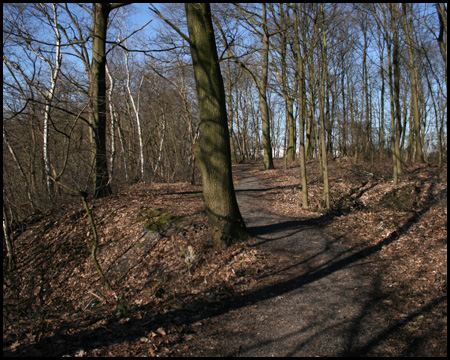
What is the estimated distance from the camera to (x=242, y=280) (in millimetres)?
6504

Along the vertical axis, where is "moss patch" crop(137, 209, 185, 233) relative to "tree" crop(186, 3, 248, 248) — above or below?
below

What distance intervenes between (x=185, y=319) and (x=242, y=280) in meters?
1.58

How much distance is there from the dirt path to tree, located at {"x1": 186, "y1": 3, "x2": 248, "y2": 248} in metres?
1.05

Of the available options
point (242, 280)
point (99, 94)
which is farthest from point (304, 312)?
point (99, 94)

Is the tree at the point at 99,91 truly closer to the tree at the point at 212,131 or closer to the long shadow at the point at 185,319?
the tree at the point at 212,131

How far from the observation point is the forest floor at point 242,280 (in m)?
4.51

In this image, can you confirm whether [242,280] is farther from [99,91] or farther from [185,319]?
[99,91]

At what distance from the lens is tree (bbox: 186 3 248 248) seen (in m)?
7.75

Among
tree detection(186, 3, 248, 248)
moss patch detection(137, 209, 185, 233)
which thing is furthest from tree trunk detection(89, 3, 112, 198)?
tree detection(186, 3, 248, 248)

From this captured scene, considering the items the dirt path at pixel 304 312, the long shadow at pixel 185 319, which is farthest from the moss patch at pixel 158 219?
the long shadow at pixel 185 319

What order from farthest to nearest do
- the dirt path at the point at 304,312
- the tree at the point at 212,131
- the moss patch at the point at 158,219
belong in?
the moss patch at the point at 158,219 → the tree at the point at 212,131 → the dirt path at the point at 304,312

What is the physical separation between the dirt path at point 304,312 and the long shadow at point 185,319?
19 millimetres

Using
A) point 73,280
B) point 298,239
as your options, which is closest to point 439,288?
point 298,239

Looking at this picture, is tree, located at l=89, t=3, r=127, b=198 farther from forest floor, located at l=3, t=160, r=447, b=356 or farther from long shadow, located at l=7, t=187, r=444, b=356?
long shadow, located at l=7, t=187, r=444, b=356
